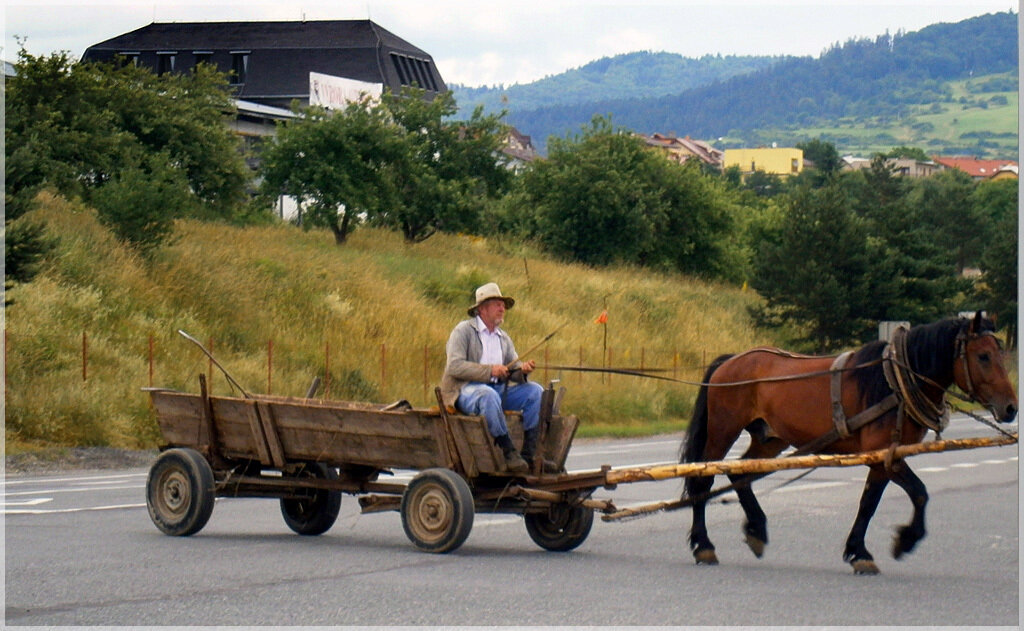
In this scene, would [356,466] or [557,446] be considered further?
[356,466]

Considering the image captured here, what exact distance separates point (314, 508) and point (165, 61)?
97175 millimetres

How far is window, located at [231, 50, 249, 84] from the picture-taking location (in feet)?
348

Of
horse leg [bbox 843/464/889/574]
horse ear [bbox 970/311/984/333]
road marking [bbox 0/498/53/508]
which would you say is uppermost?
horse ear [bbox 970/311/984/333]

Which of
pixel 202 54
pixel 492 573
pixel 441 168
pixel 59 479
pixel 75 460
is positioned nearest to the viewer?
pixel 492 573

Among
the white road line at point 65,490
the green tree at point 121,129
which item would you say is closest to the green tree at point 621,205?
the green tree at point 121,129

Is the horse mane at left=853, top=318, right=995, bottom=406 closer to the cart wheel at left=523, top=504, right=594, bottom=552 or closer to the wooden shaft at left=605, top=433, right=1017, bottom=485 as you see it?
the wooden shaft at left=605, top=433, right=1017, bottom=485

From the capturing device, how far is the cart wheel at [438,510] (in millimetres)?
10328

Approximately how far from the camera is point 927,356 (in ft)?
34.4

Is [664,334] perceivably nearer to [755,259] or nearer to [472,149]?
[755,259]

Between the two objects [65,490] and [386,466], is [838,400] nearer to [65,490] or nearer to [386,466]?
[386,466]

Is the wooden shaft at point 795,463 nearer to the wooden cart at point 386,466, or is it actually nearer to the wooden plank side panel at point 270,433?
the wooden cart at point 386,466

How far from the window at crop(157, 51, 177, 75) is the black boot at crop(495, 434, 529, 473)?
96.3 metres

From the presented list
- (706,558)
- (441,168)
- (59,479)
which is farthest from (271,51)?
(706,558)

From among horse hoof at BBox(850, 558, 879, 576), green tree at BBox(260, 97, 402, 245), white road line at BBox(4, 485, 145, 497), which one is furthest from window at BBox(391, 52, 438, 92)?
horse hoof at BBox(850, 558, 879, 576)
